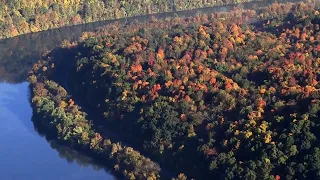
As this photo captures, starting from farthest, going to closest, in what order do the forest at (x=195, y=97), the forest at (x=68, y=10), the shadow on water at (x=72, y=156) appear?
the forest at (x=68, y=10) → the shadow on water at (x=72, y=156) → the forest at (x=195, y=97)

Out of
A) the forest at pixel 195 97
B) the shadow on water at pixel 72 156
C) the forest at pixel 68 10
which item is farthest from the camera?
the forest at pixel 68 10

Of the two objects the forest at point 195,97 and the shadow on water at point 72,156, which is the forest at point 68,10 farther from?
the shadow on water at point 72,156

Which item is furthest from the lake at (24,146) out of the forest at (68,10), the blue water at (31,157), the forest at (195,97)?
the forest at (68,10)

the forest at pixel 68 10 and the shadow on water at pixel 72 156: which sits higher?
the forest at pixel 68 10

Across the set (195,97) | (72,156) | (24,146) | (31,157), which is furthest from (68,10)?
(195,97)

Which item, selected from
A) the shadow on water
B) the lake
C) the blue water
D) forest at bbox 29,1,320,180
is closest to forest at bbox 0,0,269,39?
the lake

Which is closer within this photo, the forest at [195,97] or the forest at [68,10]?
the forest at [195,97]

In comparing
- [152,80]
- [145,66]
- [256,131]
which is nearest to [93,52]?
[145,66]
